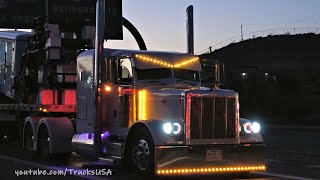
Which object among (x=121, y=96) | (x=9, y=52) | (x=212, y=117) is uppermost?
(x=9, y=52)

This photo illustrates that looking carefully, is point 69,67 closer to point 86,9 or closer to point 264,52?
point 86,9

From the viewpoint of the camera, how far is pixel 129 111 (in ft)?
41.2

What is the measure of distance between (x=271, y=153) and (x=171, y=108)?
718 cm

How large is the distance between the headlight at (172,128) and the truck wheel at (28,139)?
666 cm

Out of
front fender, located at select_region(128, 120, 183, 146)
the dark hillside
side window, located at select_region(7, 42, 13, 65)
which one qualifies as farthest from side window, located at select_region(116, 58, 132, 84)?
the dark hillside

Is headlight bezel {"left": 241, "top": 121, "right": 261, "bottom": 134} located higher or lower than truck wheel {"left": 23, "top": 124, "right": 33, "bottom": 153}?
higher

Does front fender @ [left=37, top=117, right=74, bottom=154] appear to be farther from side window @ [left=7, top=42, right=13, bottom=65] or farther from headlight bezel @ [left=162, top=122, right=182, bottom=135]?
headlight bezel @ [left=162, top=122, right=182, bottom=135]

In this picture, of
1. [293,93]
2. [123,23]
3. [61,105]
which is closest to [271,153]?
[61,105]

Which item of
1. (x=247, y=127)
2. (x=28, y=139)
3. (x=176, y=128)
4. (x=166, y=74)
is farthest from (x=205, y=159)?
(x=28, y=139)

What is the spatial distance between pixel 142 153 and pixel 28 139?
6403 mm

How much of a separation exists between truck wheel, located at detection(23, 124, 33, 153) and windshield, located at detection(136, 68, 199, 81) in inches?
209

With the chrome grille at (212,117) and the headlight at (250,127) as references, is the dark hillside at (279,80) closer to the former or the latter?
the headlight at (250,127)

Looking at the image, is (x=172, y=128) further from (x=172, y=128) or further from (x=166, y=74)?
(x=166, y=74)

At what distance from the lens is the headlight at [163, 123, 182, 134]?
36.3 ft
